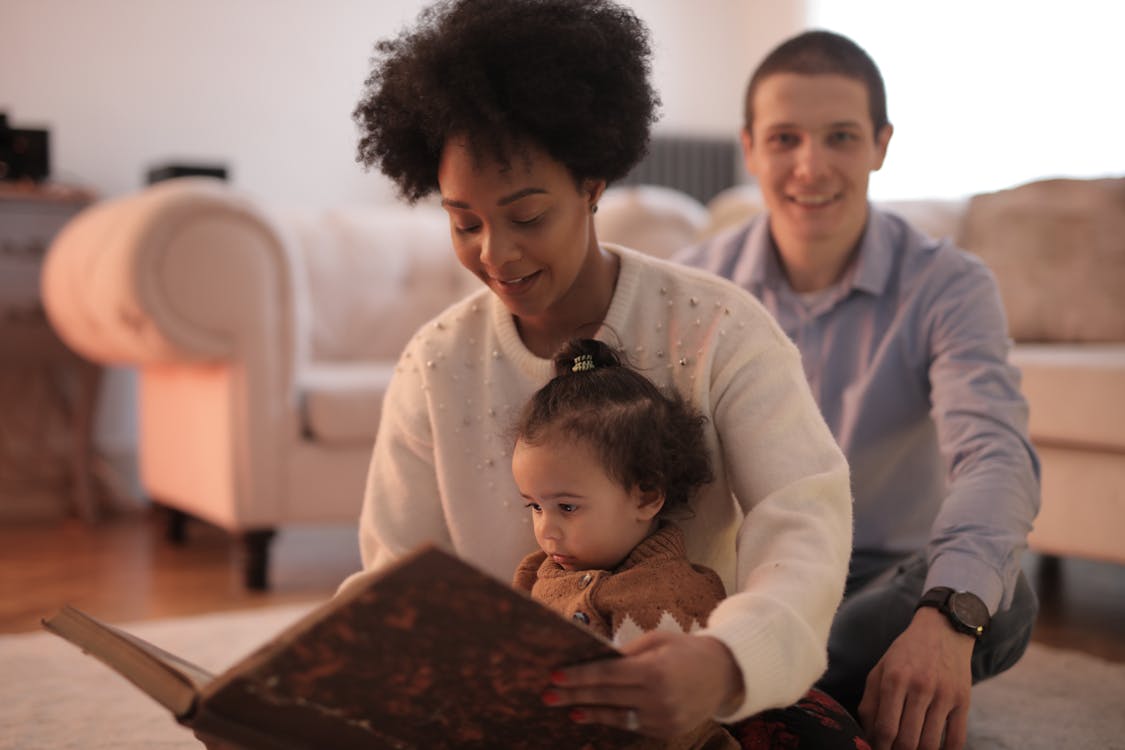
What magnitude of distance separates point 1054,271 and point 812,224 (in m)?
1.27

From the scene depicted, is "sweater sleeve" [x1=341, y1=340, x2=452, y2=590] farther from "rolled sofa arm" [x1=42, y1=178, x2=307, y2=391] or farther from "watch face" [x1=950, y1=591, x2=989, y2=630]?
"rolled sofa arm" [x1=42, y1=178, x2=307, y2=391]

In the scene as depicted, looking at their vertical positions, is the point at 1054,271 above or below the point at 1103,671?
above

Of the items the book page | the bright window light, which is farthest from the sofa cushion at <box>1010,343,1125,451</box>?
the bright window light

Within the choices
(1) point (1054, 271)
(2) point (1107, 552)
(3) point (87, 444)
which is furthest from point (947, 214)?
(3) point (87, 444)

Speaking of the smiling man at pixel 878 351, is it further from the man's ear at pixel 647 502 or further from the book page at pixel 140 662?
the book page at pixel 140 662

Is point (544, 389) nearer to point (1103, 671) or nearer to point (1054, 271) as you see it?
point (1103, 671)

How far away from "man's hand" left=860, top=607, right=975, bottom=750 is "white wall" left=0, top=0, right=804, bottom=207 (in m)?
3.35

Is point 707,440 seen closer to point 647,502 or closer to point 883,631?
point 647,502

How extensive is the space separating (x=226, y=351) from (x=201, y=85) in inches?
72.7

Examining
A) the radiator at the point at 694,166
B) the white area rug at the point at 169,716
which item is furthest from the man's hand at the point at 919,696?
the radiator at the point at 694,166

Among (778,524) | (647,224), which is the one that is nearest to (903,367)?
(778,524)

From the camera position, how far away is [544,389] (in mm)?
1164

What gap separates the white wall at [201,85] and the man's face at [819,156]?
9.15 ft

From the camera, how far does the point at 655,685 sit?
2.71 feet
